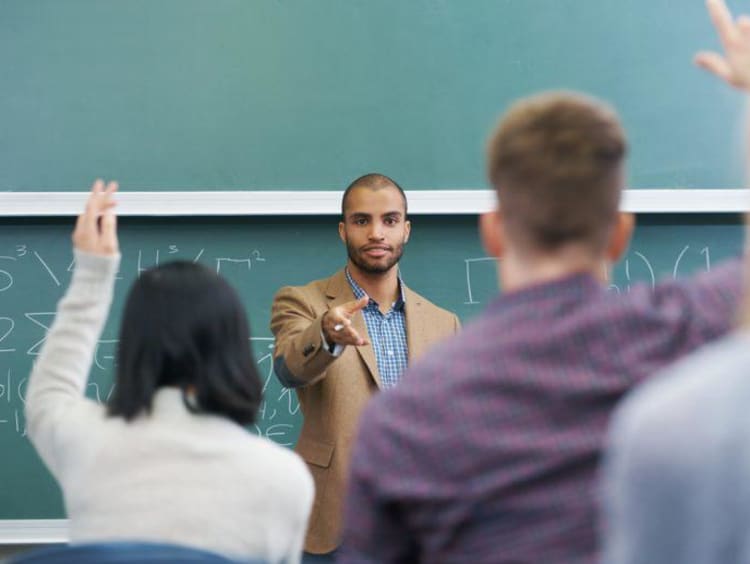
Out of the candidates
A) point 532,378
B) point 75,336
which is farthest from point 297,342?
point 532,378

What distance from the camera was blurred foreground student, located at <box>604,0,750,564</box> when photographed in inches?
24.2

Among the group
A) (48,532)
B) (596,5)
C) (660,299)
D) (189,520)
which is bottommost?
(48,532)

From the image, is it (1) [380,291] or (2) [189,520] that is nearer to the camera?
(2) [189,520]

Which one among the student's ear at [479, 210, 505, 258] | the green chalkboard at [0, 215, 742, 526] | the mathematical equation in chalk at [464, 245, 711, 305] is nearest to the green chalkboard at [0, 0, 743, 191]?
the green chalkboard at [0, 215, 742, 526]

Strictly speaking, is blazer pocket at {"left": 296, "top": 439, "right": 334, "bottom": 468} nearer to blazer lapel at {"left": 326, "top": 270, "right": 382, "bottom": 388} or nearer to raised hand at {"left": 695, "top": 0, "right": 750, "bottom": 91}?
blazer lapel at {"left": 326, "top": 270, "right": 382, "bottom": 388}

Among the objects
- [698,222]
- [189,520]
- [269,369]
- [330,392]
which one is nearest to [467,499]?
[189,520]

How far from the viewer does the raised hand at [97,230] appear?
5.32ft

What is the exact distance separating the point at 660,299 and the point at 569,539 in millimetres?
270

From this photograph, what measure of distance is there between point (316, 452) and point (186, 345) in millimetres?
1448

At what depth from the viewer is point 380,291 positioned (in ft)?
10.1

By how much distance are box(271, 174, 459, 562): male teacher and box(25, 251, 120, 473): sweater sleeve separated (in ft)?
3.33

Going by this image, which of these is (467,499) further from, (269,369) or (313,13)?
(313,13)

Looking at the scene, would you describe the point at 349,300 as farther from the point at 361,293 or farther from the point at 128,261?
the point at 128,261

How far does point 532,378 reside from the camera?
0.97 m
